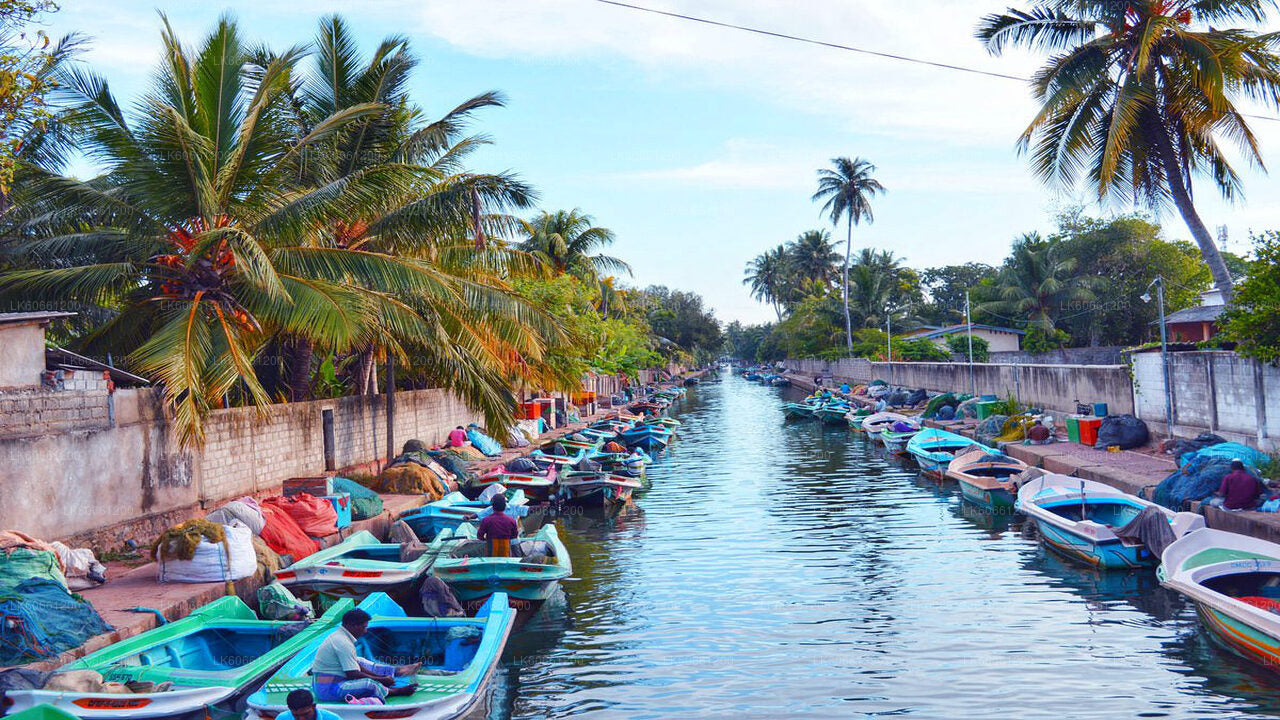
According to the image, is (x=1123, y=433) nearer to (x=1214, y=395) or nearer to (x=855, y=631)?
(x=1214, y=395)

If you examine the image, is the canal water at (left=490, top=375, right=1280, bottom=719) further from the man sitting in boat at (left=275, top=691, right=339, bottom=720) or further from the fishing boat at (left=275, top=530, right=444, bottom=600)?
the man sitting in boat at (left=275, top=691, right=339, bottom=720)

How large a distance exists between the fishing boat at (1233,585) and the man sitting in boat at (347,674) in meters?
8.40

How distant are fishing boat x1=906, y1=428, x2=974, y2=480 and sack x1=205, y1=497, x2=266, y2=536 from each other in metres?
17.8

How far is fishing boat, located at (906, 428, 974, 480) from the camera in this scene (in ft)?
85.8

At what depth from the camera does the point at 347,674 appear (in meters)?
8.48

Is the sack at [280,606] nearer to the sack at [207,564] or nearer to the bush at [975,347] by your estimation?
the sack at [207,564]

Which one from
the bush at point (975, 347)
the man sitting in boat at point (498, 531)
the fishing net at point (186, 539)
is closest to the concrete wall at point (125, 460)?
the fishing net at point (186, 539)

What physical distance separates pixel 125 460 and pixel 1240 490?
16826 millimetres

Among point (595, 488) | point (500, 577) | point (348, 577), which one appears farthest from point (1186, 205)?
point (348, 577)

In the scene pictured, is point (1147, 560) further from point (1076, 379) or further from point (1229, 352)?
point (1076, 379)

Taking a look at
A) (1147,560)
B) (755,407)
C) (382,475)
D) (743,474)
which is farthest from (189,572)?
(755,407)

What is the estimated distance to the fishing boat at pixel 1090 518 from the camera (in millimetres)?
14602

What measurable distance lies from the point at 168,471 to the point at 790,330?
78.2m

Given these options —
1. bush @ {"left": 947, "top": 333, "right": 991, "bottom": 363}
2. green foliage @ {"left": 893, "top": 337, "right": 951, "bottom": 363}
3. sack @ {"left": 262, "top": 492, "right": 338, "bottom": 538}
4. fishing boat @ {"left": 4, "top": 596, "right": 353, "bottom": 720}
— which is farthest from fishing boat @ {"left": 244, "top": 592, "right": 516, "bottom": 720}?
green foliage @ {"left": 893, "top": 337, "right": 951, "bottom": 363}
